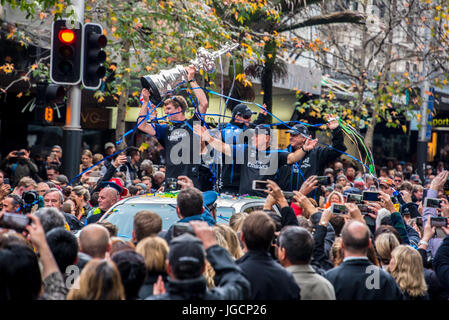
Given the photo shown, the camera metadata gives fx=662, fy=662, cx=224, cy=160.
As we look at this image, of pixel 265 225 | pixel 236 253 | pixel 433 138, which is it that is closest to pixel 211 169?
pixel 236 253

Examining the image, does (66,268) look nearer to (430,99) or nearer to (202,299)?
(202,299)

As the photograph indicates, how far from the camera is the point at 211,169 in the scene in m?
8.35

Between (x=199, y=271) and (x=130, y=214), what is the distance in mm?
3750

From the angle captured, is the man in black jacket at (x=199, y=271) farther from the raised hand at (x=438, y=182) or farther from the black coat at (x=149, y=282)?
the raised hand at (x=438, y=182)

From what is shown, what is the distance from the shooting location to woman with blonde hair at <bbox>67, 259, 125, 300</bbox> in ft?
11.5

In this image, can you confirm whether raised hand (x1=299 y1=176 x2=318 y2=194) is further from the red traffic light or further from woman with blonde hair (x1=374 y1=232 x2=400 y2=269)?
the red traffic light

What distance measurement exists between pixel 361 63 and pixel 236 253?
53.6 feet

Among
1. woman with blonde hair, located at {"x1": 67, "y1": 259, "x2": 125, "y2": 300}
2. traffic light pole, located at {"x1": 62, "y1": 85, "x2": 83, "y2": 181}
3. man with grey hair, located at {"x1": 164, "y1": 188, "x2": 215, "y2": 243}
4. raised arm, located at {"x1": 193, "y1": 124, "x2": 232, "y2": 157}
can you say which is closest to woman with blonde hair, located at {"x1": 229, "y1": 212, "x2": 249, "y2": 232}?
man with grey hair, located at {"x1": 164, "y1": 188, "x2": 215, "y2": 243}

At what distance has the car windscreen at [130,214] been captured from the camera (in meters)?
7.04

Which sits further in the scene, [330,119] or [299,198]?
[330,119]

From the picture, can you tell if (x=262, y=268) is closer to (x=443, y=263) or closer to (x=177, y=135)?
(x=443, y=263)

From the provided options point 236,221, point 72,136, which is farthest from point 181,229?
point 72,136

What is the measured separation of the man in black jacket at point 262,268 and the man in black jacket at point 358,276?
1.67 ft

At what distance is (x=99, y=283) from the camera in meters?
3.49
